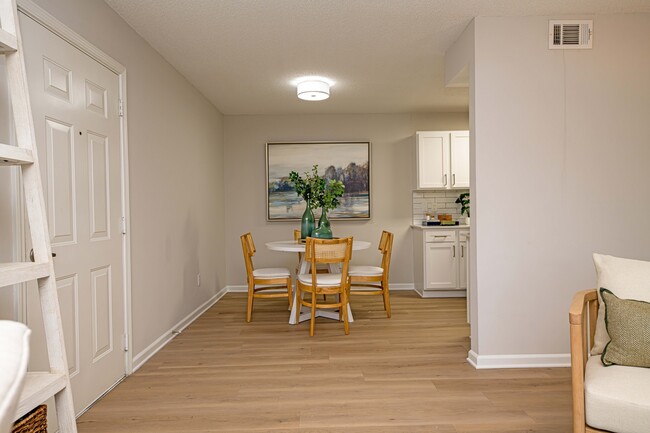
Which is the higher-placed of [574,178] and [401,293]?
[574,178]

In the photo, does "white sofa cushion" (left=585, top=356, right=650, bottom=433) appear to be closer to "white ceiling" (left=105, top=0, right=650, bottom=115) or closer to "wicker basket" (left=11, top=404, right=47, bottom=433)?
"wicker basket" (left=11, top=404, right=47, bottom=433)

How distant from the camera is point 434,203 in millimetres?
6652

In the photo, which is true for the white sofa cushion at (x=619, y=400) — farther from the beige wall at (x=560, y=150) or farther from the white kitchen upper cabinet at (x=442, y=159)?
the white kitchen upper cabinet at (x=442, y=159)

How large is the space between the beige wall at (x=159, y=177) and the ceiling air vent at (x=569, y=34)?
2.99 m

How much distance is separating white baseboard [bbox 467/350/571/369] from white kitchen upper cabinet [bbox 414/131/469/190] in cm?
327

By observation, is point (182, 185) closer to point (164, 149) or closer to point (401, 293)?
point (164, 149)

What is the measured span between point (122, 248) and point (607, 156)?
135 inches

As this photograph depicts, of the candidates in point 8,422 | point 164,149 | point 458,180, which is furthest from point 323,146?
point 8,422

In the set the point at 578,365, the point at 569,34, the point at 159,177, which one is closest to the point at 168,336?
the point at 159,177

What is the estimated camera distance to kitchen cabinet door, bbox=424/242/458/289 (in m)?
5.99

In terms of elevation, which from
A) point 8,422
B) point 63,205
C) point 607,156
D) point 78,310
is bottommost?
point 78,310

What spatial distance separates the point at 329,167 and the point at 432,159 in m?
1.41

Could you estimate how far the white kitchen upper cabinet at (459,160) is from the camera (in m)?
6.30

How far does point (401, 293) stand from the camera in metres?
6.36
